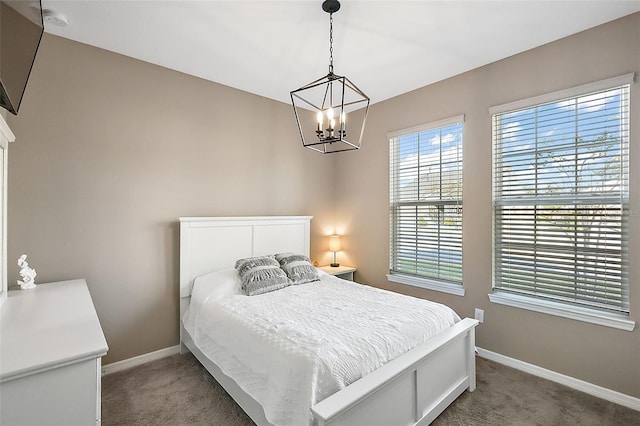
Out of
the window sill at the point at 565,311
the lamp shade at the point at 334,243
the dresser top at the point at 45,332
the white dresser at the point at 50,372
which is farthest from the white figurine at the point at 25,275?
the window sill at the point at 565,311

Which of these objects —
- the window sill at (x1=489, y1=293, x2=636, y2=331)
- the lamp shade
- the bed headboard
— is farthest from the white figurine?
the window sill at (x1=489, y1=293, x2=636, y2=331)

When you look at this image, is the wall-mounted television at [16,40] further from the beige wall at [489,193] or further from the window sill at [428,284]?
the window sill at [428,284]

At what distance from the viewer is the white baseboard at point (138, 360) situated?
2.59m

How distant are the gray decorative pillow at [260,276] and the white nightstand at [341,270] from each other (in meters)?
1.01

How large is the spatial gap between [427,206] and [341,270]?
4.36 ft

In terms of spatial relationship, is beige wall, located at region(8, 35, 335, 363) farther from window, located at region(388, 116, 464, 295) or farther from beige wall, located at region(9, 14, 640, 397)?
window, located at region(388, 116, 464, 295)

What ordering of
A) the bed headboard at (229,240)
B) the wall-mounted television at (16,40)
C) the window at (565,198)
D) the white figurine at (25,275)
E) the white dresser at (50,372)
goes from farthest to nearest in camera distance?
the bed headboard at (229,240)
the window at (565,198)
the white figurine at (25,275)
the white dresser at (50,372)
the wall-mounted television at (16,40)

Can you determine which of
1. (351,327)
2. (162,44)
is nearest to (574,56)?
(351,327)

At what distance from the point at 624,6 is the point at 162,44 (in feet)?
11.3

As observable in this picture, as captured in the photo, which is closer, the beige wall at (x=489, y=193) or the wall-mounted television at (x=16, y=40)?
the wall-mounted television at (x=16, y=40)

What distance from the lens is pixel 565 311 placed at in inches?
95.8

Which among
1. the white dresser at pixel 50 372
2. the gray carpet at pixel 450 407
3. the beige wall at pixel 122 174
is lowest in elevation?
the gray carpet at pixel 450 407

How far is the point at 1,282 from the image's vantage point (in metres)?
1.87

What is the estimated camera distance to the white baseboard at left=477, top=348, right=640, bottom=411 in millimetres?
2172
